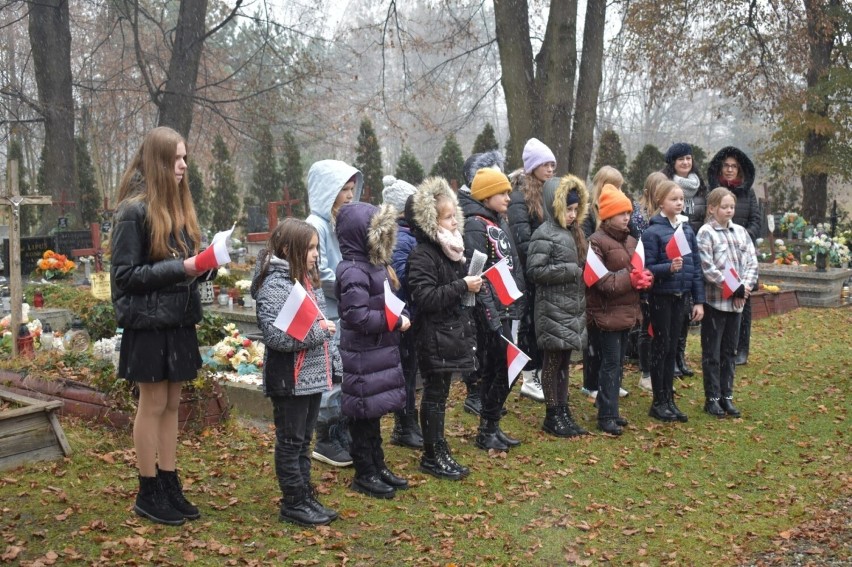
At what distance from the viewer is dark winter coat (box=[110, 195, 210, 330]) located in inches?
169

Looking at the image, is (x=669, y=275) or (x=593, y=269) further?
(x=669, y=275)

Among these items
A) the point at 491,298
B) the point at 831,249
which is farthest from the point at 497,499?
the point at 831,249

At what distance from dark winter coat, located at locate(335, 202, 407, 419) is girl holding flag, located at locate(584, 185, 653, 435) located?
208cm

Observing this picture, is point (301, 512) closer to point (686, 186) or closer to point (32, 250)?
point (686, 186)

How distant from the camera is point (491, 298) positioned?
19.9ft

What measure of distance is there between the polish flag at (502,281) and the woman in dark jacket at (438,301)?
261 mm

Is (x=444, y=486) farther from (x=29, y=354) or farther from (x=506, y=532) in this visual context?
(x=29, y=354)

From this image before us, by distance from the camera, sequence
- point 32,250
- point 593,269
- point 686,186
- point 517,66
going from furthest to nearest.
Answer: point 32,250 → point 517,66 → point 686,186 → point 593,269

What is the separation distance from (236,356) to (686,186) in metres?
4.39

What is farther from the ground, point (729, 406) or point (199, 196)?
point (199, 196)

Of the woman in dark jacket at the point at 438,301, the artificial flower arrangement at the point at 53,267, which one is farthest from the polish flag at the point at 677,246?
the artificial flower arrangement at the point at 53,267

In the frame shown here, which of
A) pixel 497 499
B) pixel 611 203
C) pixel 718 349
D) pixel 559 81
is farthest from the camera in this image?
pixel 559 81

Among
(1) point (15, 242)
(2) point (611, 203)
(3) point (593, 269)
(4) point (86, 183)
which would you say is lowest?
(3) point (593, 269)

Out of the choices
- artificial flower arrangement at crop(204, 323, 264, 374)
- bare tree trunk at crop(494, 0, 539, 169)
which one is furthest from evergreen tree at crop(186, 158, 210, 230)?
artificial flower arrangement at crop(204, 323, 264, 374)
